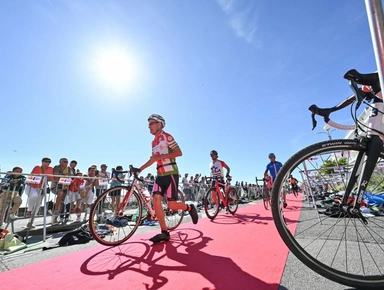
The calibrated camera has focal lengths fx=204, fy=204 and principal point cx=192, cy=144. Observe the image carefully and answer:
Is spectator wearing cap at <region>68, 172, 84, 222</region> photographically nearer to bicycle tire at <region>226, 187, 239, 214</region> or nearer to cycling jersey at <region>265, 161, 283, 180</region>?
bicycle tire at <region>226, 187, 239, 214</region>

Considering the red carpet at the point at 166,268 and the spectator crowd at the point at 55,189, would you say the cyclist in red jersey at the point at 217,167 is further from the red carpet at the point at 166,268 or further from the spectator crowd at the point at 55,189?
the red carpet at the point at 166,268

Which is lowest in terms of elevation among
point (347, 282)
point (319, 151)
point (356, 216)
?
point (347, 282)

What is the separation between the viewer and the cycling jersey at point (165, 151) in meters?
3.61

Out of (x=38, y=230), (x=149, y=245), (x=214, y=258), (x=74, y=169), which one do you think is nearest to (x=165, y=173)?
(x=149, y=245)

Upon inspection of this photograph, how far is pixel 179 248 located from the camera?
9.15ft

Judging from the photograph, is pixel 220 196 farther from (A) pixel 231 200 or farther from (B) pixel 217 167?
(B) pixel 217 167

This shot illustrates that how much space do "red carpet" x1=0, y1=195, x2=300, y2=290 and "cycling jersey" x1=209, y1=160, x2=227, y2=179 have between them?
3571 mm

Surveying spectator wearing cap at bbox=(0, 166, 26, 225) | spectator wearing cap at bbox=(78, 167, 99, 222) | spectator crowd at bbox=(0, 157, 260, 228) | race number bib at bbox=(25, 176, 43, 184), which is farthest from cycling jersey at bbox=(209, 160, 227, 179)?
spectator wearing cap at bbox=(0, 166, 26, 225)

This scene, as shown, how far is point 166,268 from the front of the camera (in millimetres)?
2047

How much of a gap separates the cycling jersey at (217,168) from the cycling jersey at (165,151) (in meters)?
3.12

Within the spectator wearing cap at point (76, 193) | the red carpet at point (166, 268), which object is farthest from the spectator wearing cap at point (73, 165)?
the red carpet at point (166, 268)

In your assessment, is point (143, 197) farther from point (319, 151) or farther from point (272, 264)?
point (319, 151)

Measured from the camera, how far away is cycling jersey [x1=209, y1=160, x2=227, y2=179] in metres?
6.57

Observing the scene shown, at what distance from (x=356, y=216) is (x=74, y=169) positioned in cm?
836
